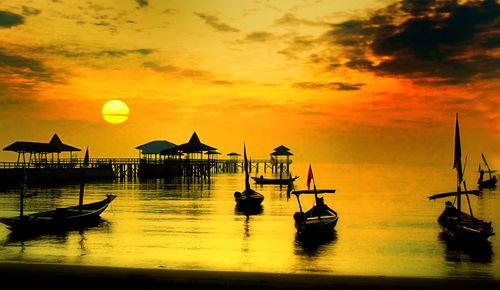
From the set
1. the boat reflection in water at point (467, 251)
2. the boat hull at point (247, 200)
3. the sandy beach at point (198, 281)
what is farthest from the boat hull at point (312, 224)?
the boat hull at point (247, 200)

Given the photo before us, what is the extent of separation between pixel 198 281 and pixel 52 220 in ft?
62.4

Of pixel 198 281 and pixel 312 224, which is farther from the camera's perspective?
pixel 312 224

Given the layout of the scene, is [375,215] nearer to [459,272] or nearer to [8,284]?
[459,272]

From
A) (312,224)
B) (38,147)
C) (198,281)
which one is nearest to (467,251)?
(312,224)

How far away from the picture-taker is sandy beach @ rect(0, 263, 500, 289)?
10.3 metres

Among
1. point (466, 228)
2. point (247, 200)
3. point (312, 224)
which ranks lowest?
point (466, 228)

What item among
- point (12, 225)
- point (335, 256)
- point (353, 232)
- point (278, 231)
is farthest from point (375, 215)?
point (12, 225)

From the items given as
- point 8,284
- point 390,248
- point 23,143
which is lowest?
point 390,248

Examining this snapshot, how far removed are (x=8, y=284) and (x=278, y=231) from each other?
19.3m

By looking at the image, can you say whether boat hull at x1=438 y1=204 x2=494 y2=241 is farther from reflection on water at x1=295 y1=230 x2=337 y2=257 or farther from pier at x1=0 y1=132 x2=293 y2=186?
pier at x1=0 y1=132 x2=293 y2=186

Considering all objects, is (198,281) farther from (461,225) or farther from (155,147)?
(155,147)

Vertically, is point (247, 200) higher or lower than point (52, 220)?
higher

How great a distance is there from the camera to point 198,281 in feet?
34.7

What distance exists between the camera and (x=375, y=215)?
38.7 metres
